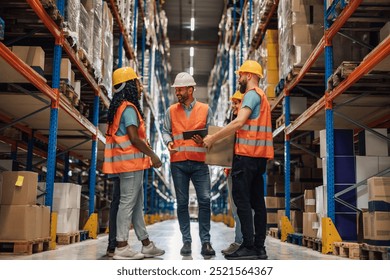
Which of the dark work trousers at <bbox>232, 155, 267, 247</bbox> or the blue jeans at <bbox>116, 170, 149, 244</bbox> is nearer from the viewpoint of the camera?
the dark work trousers at <bbox>232, 155, 267, 247</bbox>

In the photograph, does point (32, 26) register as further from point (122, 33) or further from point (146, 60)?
point (146, 60)

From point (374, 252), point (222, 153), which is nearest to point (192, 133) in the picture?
point (222, 153)

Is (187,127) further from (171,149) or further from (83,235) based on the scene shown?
(83,235)

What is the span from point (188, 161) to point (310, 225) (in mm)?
2521

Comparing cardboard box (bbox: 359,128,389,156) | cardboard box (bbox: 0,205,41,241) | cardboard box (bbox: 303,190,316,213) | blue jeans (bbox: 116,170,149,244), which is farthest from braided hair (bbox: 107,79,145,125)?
cardboard box (bbox: 303,190,316,213)

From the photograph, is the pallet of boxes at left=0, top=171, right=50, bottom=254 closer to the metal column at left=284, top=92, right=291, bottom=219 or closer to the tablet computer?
the tablet computer

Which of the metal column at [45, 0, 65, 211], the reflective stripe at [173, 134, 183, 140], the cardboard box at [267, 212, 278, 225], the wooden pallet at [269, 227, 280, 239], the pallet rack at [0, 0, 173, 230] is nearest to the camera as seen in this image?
the reflective stripe at [173, 134, 183, 140]

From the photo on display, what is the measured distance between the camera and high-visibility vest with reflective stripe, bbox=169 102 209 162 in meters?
4.86

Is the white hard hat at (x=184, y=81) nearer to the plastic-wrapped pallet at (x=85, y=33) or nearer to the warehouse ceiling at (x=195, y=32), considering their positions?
the plastic-wrapped pallet at (x=85, y=33)

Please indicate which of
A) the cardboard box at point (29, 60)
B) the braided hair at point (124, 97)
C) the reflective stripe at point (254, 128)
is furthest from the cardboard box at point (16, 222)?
the reflective stripe at point (254, 128)

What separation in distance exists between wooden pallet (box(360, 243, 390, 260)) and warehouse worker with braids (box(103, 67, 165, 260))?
7.40 feet

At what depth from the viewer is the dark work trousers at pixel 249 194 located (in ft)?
14.4

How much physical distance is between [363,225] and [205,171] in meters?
1.84

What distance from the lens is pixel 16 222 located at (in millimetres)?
5070
